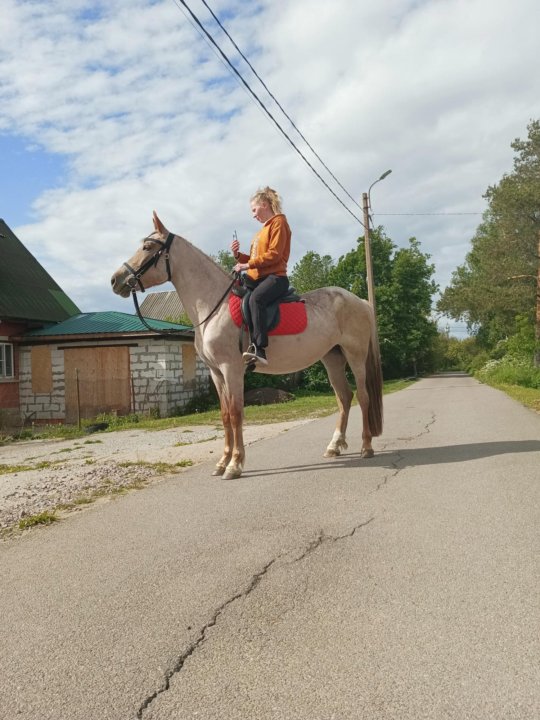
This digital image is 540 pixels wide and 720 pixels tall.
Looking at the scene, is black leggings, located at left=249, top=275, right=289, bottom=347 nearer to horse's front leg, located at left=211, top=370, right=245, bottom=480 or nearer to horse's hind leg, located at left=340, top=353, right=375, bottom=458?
horse's front leg, located at left=211, top=370, right=245, bottom=480

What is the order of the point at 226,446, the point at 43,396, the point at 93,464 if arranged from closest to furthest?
the point at 226,446 < the point at 93,464 < the point at 43,396

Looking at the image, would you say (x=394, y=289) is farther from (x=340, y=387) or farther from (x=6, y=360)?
(x=340, y=387)

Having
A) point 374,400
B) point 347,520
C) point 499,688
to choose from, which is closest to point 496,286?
point 374,400

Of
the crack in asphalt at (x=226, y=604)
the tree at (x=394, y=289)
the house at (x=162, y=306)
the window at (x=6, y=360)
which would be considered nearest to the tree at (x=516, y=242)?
the tree at (x=394, y=289)

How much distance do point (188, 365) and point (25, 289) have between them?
7.26 meters

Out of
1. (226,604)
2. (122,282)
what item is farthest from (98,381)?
(226,604)

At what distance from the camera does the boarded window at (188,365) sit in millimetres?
19953

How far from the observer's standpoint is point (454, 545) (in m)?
3.74

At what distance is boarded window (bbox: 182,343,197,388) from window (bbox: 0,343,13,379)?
5.67m

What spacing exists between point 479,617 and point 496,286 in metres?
31.4

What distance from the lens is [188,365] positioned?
2038 centimetres

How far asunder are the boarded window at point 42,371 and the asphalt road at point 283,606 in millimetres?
15334

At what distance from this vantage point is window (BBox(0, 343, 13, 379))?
63.7 feet


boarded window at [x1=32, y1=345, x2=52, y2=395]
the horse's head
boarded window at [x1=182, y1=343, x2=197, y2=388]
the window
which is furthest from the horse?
the window
